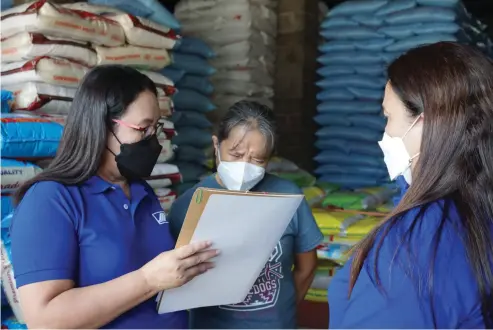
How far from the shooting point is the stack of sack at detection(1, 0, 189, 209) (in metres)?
2.09

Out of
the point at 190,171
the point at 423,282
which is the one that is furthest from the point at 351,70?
the point at 423,282

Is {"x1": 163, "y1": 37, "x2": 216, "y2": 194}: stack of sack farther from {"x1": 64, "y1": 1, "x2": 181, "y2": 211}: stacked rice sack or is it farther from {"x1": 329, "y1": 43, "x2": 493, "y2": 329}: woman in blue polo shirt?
{"x1": 329, "y1": 43, "x2": 493, "y2": 329}: woman in blue polo shirt

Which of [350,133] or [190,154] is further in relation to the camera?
[350,133]

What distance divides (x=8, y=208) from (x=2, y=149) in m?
0.20

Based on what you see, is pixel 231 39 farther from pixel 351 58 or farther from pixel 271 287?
pixel 271 287

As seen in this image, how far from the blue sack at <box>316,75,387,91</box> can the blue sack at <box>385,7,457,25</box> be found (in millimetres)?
391

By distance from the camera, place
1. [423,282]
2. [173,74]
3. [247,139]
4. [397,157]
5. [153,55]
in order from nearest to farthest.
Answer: [423,282], [397,157], [247,139], [153,55], [173,74]

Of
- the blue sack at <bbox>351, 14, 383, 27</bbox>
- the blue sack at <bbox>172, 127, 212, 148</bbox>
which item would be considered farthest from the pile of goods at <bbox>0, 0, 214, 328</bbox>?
the blue sack at <bbox>351, 14, 383, 27</bbox>

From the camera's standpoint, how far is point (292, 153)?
13.4 ft

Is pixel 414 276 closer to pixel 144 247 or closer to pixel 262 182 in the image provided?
pixel 144 247

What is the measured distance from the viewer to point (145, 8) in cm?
264

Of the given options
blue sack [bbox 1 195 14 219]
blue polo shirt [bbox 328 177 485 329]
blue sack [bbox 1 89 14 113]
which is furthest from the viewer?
blue sack [bbox 1 89 14 113]

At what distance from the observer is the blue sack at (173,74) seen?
9.45 feet

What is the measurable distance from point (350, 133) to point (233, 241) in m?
2.60
